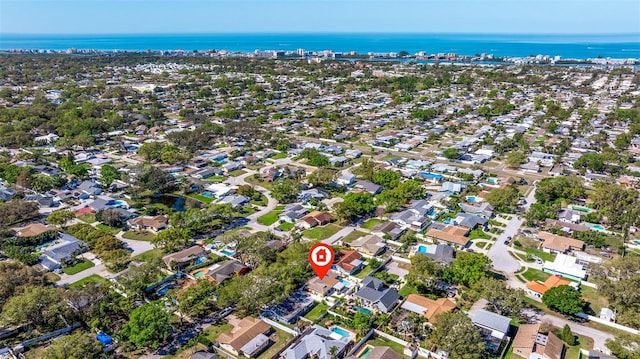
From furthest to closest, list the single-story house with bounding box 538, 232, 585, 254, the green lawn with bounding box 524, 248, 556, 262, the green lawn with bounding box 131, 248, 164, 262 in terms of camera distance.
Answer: the single-story house with bounding box 538, 232, 585, 254 < the green lawn with bounding box 524, 248, 556, 262 < the green lawn with bounding box 131, 248, 164, 262

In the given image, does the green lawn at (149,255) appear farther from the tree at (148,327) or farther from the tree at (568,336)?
the tree at (568,336)

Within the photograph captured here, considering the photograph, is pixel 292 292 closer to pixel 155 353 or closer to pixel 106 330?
pixel 155 353

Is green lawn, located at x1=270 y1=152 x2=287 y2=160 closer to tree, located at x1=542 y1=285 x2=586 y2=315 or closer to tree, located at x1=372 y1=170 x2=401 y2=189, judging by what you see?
tree, located at x1=372 y1=170 x2=401 y2=189

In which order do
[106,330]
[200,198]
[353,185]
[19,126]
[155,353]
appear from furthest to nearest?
[19,126] < [353,185] < [200,198] < [106,330] < [155,353]

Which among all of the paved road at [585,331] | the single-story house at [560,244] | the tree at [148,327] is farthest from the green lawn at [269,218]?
the single-story house at [560,244]

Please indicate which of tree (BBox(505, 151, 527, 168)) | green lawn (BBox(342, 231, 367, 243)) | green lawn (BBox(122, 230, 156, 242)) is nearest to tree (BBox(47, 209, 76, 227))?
green lawn (BBox(122, 230, 156, 242))

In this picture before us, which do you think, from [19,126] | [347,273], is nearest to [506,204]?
[347,273]
